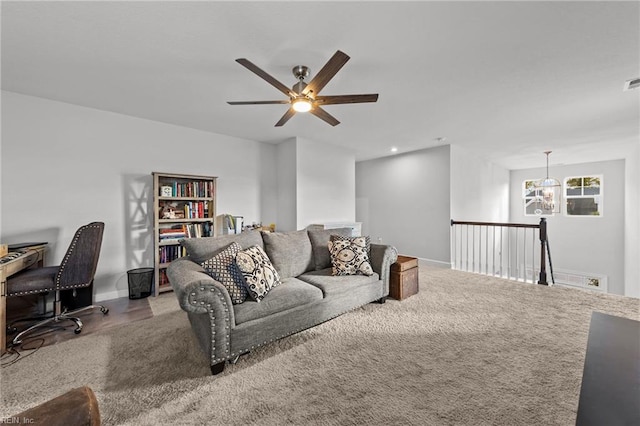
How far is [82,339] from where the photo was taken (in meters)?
2.32

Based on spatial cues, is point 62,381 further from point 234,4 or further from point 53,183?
point 234,4

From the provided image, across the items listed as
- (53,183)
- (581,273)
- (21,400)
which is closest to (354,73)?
(21,400)

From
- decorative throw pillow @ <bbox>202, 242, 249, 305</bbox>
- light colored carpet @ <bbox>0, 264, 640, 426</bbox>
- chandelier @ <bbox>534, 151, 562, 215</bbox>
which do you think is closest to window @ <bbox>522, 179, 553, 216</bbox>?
chandelier @ <bbox>534, 151, 562, 215</bbox>

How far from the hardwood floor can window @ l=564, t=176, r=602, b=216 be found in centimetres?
1030

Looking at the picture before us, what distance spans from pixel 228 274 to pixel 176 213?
228cm

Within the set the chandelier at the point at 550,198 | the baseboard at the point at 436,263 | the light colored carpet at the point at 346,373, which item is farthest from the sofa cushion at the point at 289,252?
the chandelier at the point at 550,198

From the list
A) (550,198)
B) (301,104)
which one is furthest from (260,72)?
(550,198)

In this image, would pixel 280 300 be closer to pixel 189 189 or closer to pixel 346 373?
pixel 346 373

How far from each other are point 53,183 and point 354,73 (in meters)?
3.76

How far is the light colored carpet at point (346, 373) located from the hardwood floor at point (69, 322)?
20 centimetres

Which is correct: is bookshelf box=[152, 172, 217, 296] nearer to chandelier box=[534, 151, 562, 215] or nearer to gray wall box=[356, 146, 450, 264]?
gray wall box=[356, 146, 450, 264]

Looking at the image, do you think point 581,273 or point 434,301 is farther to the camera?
point 581,273

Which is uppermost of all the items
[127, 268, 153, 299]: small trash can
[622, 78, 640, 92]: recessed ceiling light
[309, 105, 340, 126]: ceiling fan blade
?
[622, 78, 640, 92]: recessed ceiling light

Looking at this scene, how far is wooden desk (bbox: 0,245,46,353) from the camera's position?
205 cm
